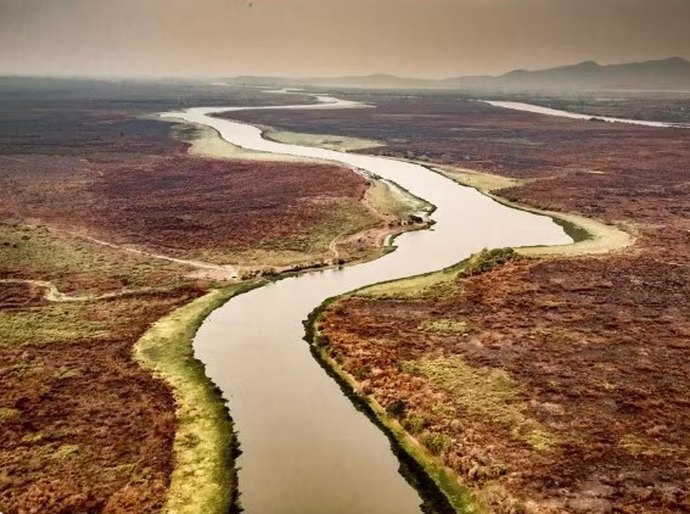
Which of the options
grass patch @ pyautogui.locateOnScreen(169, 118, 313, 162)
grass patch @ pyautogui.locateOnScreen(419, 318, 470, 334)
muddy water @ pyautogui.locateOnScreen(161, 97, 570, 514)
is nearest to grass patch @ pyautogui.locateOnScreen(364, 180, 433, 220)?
muddy water @ pyautogui.locateOnScreen(161, 97, 570, 514)

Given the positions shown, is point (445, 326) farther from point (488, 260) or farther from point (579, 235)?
point (579, 235)

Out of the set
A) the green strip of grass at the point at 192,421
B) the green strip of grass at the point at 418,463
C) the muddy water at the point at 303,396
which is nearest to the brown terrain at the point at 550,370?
the green strip of grass at the point at 418,463

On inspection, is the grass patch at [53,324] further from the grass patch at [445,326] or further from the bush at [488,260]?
the bush at [488,260]

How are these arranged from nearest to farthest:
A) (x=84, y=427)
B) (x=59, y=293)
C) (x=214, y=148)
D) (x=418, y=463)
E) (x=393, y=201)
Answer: (x=418, y=463)
(x=84, y=427)
(x=59, y=293)
(x=393, y=201)
(x=214, y=148)

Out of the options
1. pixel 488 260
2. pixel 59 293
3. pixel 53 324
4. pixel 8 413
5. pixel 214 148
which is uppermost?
pixel 214 148

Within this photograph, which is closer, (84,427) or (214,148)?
(84,427)

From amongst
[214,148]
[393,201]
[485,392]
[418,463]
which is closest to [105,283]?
[485,392]

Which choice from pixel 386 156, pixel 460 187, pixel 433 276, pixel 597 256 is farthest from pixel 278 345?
pixel 386 156
